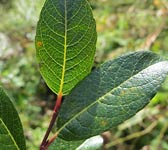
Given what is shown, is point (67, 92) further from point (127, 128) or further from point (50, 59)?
point (127, 128)

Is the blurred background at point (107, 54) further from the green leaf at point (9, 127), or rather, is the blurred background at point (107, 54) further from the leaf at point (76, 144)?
the green leaf at point (9, 127)

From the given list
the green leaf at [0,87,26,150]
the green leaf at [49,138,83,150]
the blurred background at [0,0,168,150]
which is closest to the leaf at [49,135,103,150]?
the green leaf at [49,138,83,150]

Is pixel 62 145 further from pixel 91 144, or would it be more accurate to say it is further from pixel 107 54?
pixel 107 54

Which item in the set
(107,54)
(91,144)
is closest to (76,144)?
(91,144)

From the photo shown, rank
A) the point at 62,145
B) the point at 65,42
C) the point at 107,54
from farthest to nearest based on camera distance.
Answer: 1. the point at 107,54
2. the point at 62,145
3. the point at 65,42

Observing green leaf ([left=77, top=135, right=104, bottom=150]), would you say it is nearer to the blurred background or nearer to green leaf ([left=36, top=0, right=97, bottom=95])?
green leaf ([left=36, top=0, right=97, bottom=95])

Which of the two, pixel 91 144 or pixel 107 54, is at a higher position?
pixel 91 144
